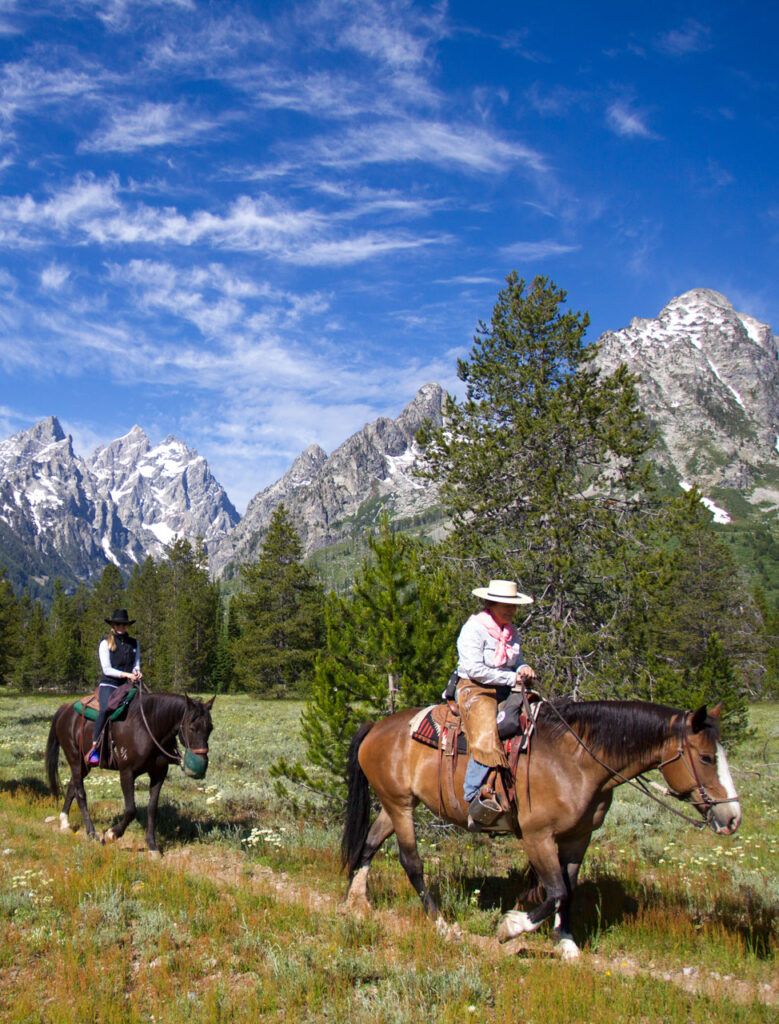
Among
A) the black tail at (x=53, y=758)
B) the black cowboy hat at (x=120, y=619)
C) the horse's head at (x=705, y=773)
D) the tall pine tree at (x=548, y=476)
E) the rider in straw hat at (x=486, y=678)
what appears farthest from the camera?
the tall pine tree at (x=548, y=476)

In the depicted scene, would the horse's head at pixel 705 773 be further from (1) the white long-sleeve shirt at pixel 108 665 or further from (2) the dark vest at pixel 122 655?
(2) the dark vest at pixel 122 655

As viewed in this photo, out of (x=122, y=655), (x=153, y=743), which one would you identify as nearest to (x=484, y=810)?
(x=153, y=743)

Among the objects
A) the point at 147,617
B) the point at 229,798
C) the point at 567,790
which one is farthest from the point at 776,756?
the point at 147,617

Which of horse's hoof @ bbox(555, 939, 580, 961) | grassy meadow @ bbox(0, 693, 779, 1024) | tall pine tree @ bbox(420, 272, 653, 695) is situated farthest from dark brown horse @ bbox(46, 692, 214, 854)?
tall pine tree @ bbox(420, 272, 653, 695)

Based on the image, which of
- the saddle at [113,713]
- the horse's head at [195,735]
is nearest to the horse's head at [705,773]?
the horse's head at [195,735]

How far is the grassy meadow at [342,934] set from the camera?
4.36 metres

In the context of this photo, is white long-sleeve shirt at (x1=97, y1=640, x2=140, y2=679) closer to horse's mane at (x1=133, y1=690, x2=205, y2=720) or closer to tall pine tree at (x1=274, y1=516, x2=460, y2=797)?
horse's mane at (x1=133, y1=690, x2=205, y2=720)

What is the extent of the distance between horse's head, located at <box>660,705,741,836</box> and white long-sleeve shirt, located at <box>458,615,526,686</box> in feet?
5.22

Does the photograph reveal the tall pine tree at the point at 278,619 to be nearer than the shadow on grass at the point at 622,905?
No

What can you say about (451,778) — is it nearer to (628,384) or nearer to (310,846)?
(310,846)

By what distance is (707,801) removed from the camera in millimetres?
5262

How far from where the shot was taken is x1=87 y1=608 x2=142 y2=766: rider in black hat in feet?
30.9

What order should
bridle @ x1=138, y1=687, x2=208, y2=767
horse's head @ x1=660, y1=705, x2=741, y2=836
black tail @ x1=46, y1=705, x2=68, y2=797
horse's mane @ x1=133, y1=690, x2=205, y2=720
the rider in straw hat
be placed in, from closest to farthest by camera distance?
horse's head @ x1=660, y1=705, x2=741, y2=836 → the rider in straw hat → bridle @ x1=138, y1=687, x2=208, y2=767 → horse's mane @ x1=133, y1=690, x2=205, y2=720 → black tail @ x1=46, y1=705, x2=68, y2=797

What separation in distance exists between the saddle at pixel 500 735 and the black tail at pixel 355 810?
1.10 meters
